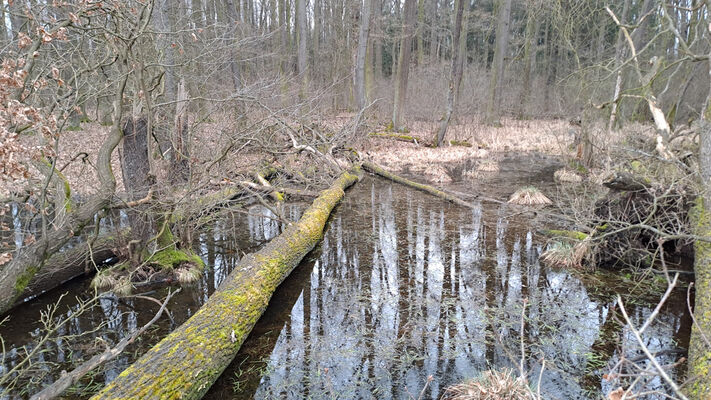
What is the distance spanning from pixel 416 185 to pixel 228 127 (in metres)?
5.08

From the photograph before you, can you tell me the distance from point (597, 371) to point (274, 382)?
302 cm

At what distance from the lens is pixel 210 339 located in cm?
421

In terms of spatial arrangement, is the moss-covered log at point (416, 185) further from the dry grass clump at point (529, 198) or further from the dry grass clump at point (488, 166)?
the dry grass clump at point (488, 166)

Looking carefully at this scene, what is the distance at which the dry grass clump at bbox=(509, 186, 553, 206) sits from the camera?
1052 cm

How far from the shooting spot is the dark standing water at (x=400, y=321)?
424 cm

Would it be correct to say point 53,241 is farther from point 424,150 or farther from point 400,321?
point 424,150

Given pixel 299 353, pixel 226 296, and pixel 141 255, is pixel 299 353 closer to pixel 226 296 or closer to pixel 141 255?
pixel 226 296

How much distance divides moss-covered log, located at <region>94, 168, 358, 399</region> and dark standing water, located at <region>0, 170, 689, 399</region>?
0.24m

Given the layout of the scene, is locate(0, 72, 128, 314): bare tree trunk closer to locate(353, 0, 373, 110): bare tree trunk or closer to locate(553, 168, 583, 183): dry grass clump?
locate(553, 168, 583, 183): dry grass clump

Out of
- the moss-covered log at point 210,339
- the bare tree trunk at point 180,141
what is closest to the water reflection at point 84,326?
the moss-covered log at point 210,339

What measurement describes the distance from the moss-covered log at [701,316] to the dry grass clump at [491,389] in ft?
3.94

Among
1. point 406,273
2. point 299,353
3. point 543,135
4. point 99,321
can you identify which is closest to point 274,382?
point 299,353

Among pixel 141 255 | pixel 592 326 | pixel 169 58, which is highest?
pixel 169 58

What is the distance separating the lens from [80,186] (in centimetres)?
1045
